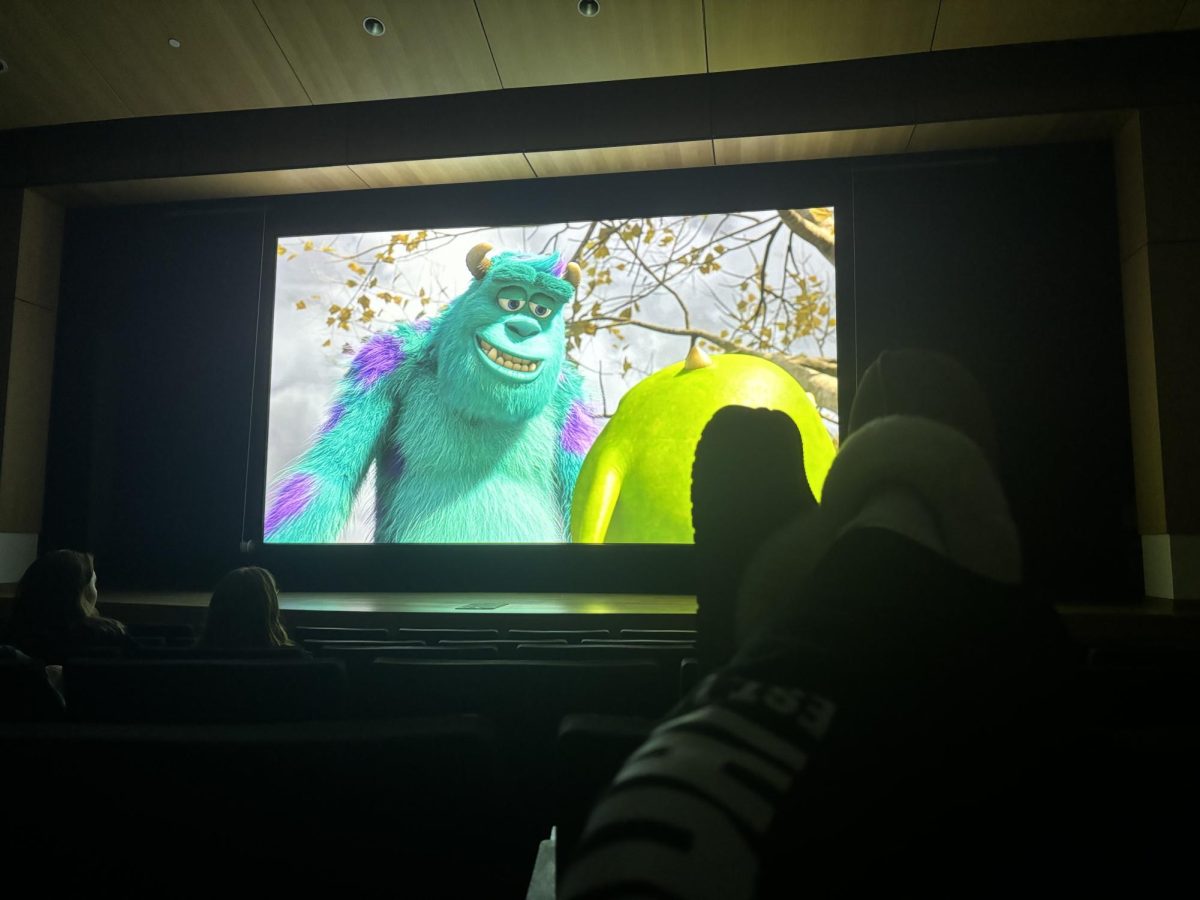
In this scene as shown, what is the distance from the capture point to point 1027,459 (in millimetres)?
4359

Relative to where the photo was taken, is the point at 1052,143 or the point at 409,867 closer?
the point at 409,867

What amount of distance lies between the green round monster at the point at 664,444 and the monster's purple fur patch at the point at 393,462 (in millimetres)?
1044

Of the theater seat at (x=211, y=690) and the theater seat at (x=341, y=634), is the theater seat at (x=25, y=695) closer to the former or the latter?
the theater seat at (x=211, y=690)

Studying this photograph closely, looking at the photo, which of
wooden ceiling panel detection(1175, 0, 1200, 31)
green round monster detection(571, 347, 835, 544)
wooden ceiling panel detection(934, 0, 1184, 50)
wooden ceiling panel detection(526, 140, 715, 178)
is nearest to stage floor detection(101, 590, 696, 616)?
green round monster detection(571, 347, 835, 544)

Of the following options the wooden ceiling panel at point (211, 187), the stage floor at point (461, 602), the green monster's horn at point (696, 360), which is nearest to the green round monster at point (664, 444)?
the green monster's horn at point (696, 360)

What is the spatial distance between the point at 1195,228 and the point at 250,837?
15.4 ft

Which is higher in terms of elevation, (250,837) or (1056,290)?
(1056,290)

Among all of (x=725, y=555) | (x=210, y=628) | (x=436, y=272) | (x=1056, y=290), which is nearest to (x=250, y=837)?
(x=725, y=555)

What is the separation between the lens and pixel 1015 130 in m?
4.33

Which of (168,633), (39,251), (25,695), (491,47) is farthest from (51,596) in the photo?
(39,251)

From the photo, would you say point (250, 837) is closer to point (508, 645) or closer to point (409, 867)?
point (409, 867)

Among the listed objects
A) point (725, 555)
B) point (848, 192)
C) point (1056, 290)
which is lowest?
point (725, 555)

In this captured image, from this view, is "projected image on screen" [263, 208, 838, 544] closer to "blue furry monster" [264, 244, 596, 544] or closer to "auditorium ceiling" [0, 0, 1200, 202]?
"blue furry monster" [264, 244, 596, 544]

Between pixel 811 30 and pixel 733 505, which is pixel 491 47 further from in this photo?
pixel 733 505
